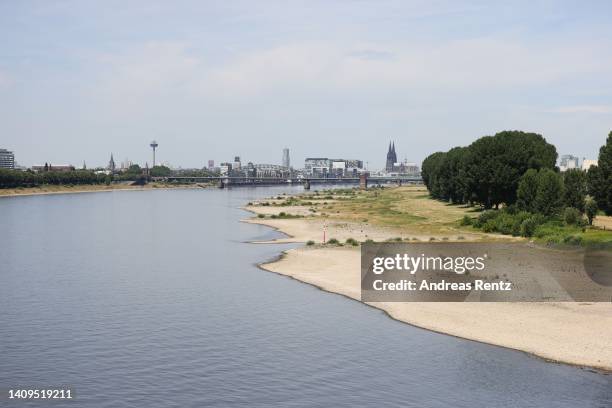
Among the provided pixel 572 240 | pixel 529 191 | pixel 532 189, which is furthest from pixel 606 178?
pixel 572 240

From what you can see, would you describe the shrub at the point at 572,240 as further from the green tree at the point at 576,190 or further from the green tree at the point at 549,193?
the green tree at the point at 576,190

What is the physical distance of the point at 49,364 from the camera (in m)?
39.2

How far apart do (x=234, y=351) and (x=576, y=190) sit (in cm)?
8617

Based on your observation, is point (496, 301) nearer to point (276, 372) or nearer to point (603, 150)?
point (276, 372)

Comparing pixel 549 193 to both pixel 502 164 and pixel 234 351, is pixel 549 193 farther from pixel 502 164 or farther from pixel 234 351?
pixel 234 351

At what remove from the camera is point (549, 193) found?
10338 cm

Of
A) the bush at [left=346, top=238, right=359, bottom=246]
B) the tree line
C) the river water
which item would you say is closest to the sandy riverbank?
the river water

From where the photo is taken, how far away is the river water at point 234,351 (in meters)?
35.2

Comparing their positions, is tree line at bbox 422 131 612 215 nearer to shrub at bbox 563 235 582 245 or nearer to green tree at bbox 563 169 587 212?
green tree at bbox 563 169 587 212

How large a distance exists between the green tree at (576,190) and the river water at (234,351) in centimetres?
6215

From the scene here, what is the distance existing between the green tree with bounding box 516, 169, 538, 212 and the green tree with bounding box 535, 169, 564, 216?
1846mm

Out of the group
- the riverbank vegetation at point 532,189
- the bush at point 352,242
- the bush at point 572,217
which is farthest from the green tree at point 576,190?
the bush at point 352,242

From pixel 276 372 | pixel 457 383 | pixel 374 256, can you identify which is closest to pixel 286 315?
pixel 276 372

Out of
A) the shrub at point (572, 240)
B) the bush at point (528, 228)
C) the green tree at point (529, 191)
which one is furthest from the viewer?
the green tree at point (529, 191)
